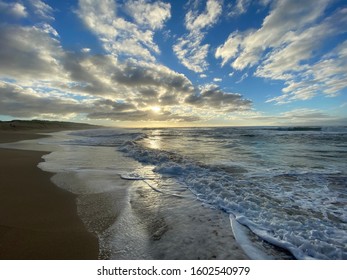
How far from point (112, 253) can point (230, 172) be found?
5162mm

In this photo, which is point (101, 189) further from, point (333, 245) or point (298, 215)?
point (333, 245)

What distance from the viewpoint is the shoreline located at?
2.74 m

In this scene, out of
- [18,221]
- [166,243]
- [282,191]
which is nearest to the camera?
[166,243]

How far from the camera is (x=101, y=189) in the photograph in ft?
17.7

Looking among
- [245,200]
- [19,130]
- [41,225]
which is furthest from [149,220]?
[19,130]

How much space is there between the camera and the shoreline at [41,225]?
2742 mm

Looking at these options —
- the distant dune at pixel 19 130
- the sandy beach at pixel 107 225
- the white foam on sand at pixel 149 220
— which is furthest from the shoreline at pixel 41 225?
the distant dune at pixel 19 130

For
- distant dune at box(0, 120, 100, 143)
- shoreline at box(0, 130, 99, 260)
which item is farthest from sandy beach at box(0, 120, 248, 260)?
distant dune at box(0, 120, 100, 143)

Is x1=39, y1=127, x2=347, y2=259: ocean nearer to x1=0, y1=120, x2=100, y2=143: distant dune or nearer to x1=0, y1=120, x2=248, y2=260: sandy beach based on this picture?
x1=0, y1=120, x2=248, y2=260: sandy beach

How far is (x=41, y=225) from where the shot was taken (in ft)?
11.3

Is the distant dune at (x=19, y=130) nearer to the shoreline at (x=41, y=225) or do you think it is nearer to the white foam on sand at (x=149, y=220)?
the shoreline at (x=41, y=225)

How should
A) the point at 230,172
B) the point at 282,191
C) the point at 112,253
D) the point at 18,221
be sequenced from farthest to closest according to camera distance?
the point at 230,172
the point at 282,191
the point at 18,221
the point at 112,253
